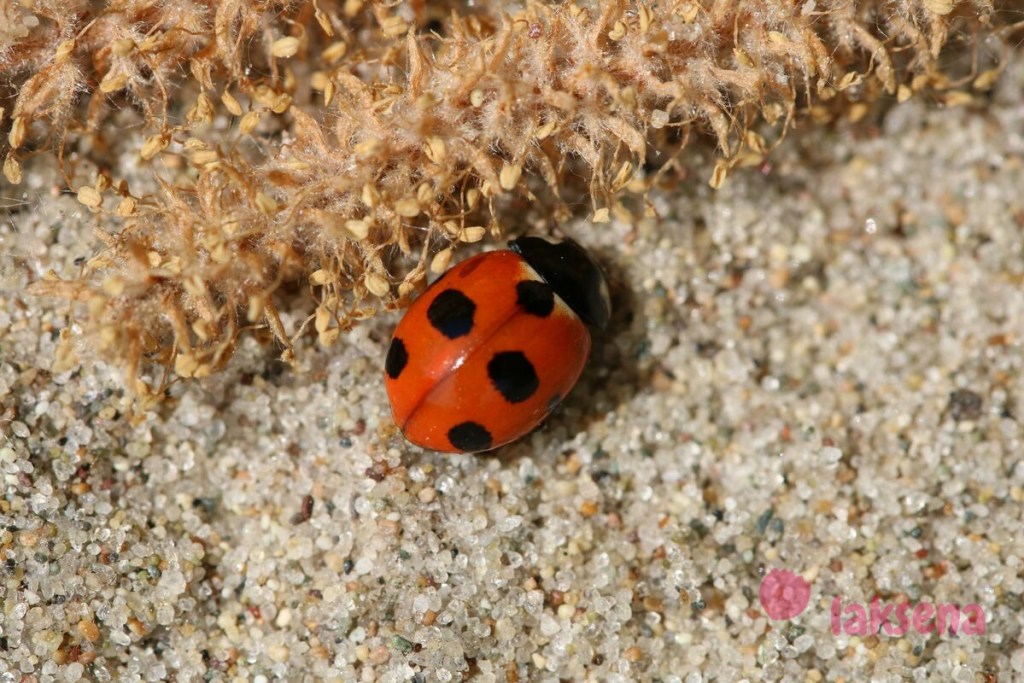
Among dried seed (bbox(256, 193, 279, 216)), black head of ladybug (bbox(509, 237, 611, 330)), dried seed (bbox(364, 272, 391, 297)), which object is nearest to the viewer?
dried seed (bbox(256, 193, 279, 216))

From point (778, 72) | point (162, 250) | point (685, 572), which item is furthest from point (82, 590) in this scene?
point (778, 72)

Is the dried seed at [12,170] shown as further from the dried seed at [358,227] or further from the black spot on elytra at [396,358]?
the black spot on elytra at [396,358]

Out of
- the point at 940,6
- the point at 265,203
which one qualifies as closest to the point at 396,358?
the point at 265,203

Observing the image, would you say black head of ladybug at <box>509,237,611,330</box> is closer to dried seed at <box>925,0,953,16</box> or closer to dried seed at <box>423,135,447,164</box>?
dried seed at <box>423,135,447,164</box>

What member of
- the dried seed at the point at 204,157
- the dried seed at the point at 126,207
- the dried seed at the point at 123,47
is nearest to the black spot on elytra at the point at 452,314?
A: the dried seed at the point at 204,157

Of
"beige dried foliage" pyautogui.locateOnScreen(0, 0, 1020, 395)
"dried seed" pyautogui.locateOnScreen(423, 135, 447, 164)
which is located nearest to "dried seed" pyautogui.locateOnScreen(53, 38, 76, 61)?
"beige dried foliage" pyautogui.locateOnScreen(0, 0, 1020, 395)

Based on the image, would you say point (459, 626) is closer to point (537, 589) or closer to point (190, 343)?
point (537, 589)

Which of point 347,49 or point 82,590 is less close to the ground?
point 347,49
